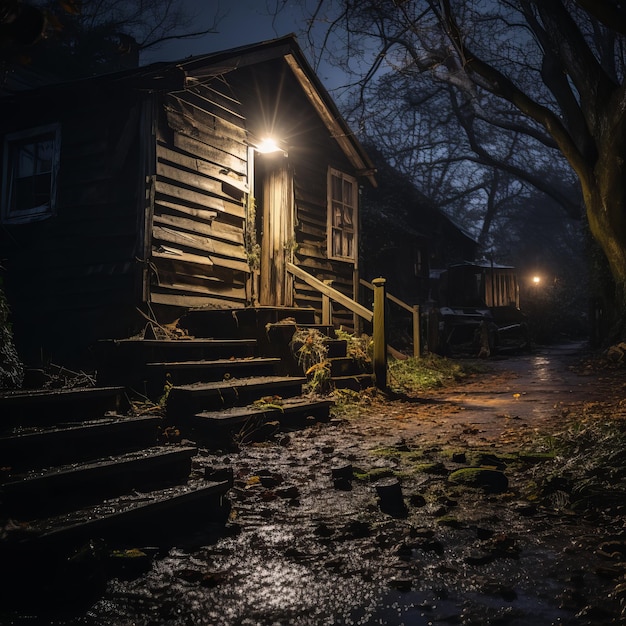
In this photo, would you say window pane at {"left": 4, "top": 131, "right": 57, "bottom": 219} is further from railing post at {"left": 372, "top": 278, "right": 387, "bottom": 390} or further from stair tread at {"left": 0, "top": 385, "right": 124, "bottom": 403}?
stair tread at {"left": 0, "top": 385, "right": 124, "bottom": 403}

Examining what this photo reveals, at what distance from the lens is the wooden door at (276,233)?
9609 millimetres

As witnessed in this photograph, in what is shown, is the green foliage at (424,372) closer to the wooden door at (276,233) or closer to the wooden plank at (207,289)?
the wooden door at (276,233)

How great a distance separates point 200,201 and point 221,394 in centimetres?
371

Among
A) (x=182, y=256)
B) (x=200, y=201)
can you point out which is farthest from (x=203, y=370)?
(x=200, y=201)

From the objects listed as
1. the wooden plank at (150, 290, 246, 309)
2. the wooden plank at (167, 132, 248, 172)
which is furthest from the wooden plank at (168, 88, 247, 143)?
A: the wooden plank at (150, 290, 246, 309)

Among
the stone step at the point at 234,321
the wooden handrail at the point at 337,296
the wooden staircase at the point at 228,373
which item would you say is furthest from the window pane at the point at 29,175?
the wooden handrail at the point at 337,296

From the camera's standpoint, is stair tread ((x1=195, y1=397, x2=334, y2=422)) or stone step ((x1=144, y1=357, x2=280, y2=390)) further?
stone step ((x1=144, y1=357, x2=280, y2=390))

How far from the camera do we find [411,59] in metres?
9.12

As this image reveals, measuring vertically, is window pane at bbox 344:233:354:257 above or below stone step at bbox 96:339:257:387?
above

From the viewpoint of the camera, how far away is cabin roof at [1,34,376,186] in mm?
7082

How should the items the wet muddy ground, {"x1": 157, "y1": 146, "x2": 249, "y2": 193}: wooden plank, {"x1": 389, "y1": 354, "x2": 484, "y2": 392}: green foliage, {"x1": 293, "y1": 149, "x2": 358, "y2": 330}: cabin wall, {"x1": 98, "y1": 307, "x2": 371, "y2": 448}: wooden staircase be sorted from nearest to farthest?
the wet muddy ground, {"x1": 98, "y1": 307, "x2": 371, "y2": 448}: wooden staircase, {"x1": 157, "y1": 146, "x2": 249, "y2": 193}: wooden plank, {"x1": 389, "y1": 354, "x2": 484, "y2": 392}: green foliage, {"x1": 293, "y1": 149, "x2": 358, "y2": 330}: cabin wall

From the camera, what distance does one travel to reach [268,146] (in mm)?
9594

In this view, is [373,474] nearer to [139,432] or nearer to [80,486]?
[139,432]

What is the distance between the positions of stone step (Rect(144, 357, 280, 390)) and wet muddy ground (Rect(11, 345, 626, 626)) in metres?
1.42
